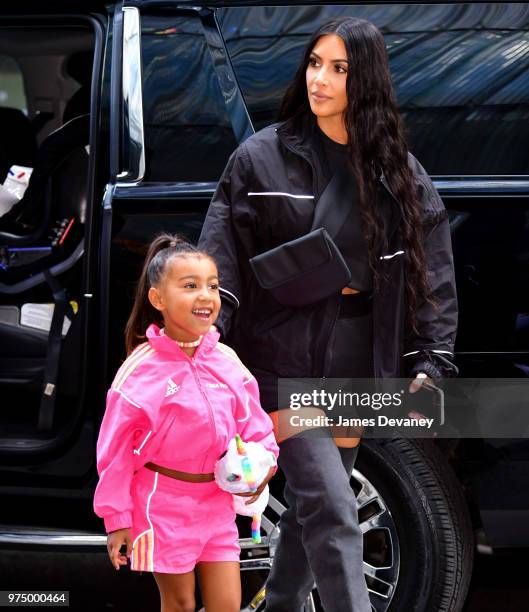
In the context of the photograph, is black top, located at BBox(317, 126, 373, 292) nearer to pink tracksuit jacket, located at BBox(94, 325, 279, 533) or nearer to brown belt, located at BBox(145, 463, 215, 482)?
pink tracksuit jacket, located at BBox(94, 325, 279, 533)

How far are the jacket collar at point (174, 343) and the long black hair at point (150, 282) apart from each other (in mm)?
90

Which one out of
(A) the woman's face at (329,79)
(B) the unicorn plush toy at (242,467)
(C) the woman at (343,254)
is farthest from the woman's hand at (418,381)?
(A) the woman's face at (329,79)

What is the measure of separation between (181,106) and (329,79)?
62cm

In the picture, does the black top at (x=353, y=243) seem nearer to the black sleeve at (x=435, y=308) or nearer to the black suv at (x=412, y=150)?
the black sleeve at (x=435, y=308)

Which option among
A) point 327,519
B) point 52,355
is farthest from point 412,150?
point 52,355

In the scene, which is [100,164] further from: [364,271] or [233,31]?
[364,271]

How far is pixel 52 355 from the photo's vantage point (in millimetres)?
4027

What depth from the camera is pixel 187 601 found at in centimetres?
300

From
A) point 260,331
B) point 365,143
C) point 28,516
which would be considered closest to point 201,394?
point 260,331

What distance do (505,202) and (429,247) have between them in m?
0.33

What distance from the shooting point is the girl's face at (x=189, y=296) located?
9.48 ft

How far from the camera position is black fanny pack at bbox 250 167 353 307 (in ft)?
9.96

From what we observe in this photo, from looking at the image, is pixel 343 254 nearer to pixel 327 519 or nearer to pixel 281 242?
pixel 281 242

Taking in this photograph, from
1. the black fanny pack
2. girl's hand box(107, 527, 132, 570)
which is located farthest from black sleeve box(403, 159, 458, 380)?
girl's hand box(107, 527, 132, 570)
